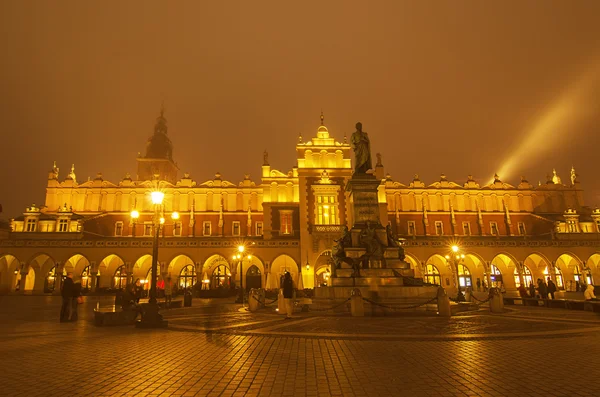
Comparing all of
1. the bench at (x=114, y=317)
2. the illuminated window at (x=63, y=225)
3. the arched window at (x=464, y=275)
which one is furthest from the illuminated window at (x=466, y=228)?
the illuminated window at (x=63, y=225)

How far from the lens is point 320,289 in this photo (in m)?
16.1

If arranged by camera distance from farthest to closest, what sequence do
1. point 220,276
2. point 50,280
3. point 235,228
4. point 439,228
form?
1. point 439,228
2. point 235,228
3. point 220,276
4. point 50,280

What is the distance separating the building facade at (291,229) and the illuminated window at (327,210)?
119 millimetres

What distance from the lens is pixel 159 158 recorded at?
88.8m

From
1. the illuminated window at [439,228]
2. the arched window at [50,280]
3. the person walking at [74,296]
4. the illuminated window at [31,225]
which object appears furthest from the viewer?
the illuminated window at [439,228]

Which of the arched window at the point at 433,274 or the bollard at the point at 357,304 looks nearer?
the bollard at the point at 357,304

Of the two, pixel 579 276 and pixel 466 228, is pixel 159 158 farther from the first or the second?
pixel 579 276

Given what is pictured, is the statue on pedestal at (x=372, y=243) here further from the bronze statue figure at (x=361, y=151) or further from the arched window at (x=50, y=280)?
the arched window at (x=50, y=280)

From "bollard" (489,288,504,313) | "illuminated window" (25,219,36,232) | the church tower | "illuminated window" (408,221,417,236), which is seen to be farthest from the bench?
the church tower

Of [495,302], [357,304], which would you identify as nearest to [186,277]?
[357,304]

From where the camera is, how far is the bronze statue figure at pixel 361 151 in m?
17.6

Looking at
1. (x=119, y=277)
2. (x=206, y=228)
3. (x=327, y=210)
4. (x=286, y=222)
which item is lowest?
(x=119, y=277)

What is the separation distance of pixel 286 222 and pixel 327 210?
5.79 metres

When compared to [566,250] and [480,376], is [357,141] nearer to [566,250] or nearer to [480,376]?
[480,376]
